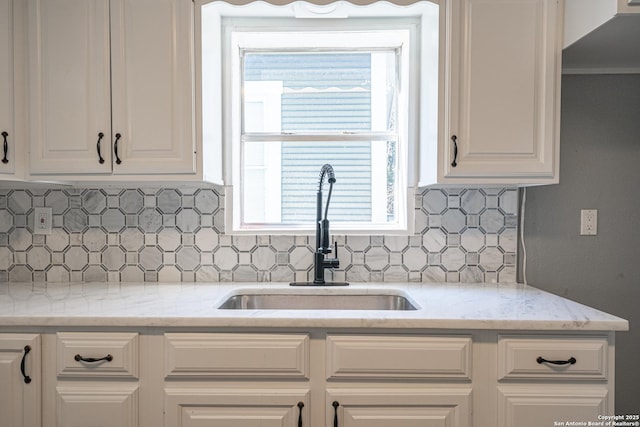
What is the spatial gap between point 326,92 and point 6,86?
1378 millimetres

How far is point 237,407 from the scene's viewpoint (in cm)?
139

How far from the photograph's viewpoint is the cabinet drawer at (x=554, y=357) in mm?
1355

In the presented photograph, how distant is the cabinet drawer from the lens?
136cm

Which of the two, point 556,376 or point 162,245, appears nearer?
point 556,376

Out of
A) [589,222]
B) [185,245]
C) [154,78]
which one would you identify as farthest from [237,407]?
[589,222]

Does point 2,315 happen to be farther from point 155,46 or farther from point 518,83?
point 518,83

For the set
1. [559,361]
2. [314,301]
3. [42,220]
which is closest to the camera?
[559,361]

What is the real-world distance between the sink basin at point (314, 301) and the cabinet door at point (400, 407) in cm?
53

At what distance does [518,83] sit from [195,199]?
4.95 ft

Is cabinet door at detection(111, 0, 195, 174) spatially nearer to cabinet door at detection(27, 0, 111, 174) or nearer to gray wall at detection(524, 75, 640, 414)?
cabinet door at detection(27, 0, 111, 174)

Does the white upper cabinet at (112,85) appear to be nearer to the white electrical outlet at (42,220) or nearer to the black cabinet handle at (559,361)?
the white electrical outlet at (42,220)

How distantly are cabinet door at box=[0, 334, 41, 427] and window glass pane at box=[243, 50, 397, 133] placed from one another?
130 centimetres

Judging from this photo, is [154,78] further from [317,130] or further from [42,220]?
[42,220]

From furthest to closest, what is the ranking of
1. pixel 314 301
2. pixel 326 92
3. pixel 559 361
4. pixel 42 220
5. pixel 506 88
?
pixel 326 92 < pixel 42 220 < pixel 314 301 < pixel 506 88 < pixel 559 361
